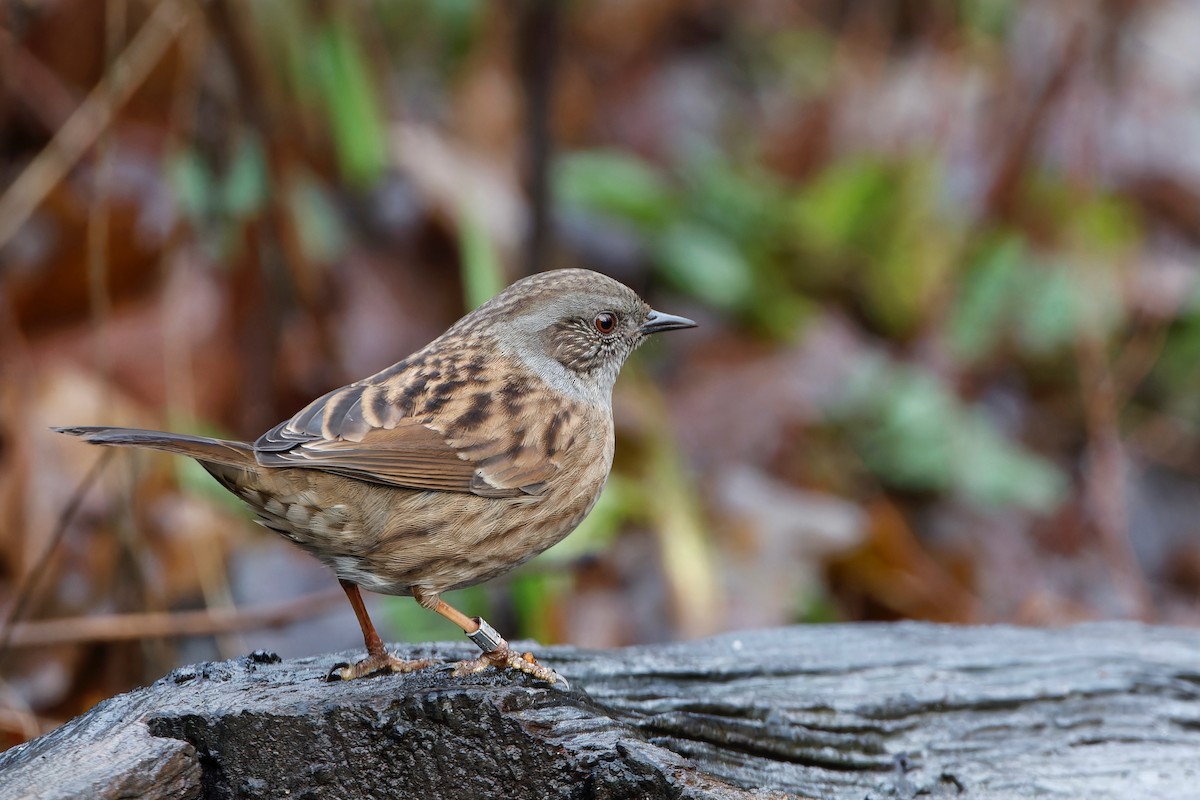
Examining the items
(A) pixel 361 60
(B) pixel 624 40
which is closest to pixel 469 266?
(A) pixel 361 60

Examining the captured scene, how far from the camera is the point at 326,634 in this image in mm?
5578

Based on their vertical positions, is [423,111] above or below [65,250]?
above

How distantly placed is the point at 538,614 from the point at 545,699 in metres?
2.50

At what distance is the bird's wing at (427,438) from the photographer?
342 cm

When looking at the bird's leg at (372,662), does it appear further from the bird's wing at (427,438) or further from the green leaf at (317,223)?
the green leaf at (317,223)

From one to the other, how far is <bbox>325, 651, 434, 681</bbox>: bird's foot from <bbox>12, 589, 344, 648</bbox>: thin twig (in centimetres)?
139

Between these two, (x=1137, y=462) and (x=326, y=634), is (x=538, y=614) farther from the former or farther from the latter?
(x=1137, y=462)

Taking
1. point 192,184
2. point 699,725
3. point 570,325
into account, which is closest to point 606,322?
point 570,325

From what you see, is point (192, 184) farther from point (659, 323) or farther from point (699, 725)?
point (699, 725)

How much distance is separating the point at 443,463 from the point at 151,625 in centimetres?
180

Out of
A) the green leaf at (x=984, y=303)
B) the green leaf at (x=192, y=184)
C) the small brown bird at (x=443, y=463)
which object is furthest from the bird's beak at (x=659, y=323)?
the green leaf at (x=984, y=303)

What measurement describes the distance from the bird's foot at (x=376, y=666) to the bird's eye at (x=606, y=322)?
1.25 m

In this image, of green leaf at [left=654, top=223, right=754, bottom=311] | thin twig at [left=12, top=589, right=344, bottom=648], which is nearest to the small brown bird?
thin twig at [left=12, top=589, right=344, bottom=648]

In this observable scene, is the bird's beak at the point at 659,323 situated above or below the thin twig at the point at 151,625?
above
